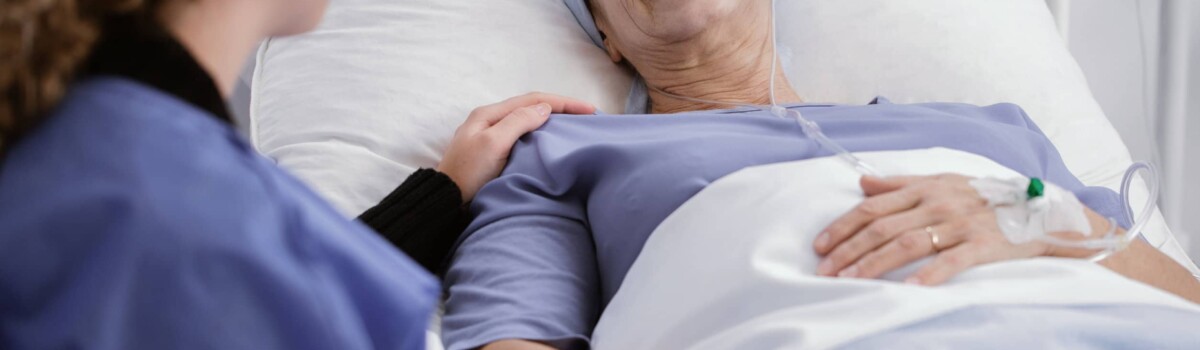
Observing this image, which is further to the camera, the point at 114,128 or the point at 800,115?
the point at 800,115

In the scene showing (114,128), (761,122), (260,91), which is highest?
(114,128)

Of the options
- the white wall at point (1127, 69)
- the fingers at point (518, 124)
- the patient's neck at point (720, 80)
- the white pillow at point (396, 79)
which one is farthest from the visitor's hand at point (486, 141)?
Answer: the white wall at point (1127, 69)

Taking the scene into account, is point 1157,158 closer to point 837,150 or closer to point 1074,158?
point 1074,158

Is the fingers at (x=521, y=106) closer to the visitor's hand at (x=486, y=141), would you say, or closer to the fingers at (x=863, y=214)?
the visitor's hand at (x=486, y=141)

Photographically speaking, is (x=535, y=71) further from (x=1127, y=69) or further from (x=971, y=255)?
(x=1127, y=69)

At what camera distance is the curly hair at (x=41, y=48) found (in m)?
0.53

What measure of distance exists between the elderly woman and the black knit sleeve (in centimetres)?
3

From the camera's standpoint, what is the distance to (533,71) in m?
1.69

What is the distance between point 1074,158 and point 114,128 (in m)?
1.46

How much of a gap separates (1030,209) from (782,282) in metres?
0.28

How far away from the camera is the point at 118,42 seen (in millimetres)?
596

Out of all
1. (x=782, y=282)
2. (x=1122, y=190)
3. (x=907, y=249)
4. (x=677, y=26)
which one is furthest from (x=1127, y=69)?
(x=782, y=282)

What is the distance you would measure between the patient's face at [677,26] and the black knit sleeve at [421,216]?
0.37 metres

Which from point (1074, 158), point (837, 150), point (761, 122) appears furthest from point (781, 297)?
point (1074, 158)
